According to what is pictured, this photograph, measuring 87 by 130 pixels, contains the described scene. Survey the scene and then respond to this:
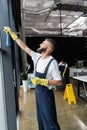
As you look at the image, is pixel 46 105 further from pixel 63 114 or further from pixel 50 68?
pixel 63 114

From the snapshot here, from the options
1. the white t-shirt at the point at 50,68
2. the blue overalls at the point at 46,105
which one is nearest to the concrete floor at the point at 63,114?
the blue overalls at the point at 46,105

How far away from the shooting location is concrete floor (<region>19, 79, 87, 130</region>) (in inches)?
137

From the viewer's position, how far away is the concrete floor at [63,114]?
3489 millimetres

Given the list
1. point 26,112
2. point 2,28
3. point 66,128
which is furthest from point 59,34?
point 2,28

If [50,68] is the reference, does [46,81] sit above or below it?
below

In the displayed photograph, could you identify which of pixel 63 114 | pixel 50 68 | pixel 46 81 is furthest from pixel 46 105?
pixel 63 114

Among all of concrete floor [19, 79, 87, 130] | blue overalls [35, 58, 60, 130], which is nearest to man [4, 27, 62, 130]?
blue overalls [35, 58, 60, 130]

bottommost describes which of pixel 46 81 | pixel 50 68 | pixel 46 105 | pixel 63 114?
pixel 63 114

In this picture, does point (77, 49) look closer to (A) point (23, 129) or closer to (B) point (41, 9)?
(B) point (41, 9)

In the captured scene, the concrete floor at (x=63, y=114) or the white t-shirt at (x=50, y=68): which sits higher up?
the white t-shirt at (x=50, y=68)

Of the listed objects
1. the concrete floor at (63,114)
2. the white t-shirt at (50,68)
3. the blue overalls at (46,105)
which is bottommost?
the concrete floor at (63,114)

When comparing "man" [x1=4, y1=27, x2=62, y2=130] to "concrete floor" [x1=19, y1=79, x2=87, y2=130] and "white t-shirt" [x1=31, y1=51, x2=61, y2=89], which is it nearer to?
"white t-shirt" [x1=31, y1=51, x2=61, y2=89]

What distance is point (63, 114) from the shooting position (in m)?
4.14

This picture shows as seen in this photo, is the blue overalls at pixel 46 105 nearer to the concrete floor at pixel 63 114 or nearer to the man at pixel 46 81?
the man at pixel 46 81
